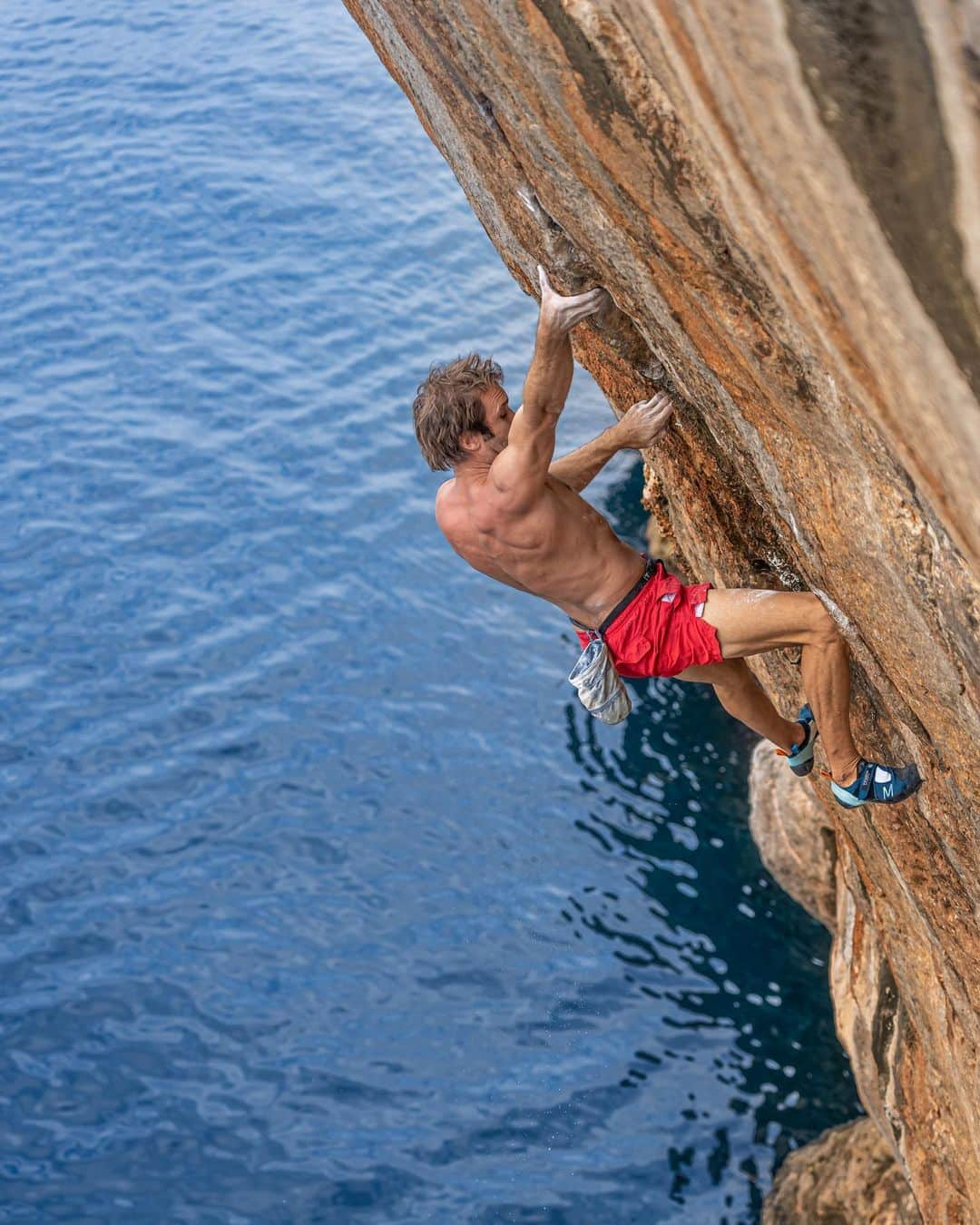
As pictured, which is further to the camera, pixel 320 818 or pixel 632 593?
pixel 320 818

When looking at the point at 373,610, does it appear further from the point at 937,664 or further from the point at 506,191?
the point at 937,664

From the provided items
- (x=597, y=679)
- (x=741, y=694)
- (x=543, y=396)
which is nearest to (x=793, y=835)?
(x=741, y=694)

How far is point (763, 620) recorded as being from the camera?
6.96m

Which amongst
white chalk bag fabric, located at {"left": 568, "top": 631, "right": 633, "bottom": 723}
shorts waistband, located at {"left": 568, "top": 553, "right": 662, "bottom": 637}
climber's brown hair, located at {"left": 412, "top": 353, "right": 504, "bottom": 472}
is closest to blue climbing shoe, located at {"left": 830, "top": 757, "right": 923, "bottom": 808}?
white chalk bag fabric, located at {"left": 568, "top": 631, "right": 633, "bottom": 723}

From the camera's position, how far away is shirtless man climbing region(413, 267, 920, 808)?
22.0 feet

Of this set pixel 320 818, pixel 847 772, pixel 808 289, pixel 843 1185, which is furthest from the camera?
pixel 320 818

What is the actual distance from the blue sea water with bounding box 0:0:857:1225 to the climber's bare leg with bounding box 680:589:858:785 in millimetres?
9215

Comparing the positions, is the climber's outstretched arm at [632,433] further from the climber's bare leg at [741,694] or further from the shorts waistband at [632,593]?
the climber's bare leg at [741,694]

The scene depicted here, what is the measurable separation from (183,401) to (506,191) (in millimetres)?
18342

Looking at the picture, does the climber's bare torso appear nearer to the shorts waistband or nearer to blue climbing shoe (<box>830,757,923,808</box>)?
the shorts waistband

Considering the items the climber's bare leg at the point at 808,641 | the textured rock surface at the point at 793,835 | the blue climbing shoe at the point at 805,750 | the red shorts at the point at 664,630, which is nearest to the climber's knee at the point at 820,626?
the climber's bare leg at the point at 808,641

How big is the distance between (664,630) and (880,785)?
142 cm

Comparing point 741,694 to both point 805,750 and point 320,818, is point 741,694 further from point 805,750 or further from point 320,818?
point 320,818

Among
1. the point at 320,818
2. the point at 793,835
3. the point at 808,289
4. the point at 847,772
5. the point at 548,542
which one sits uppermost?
the point at 808,289
